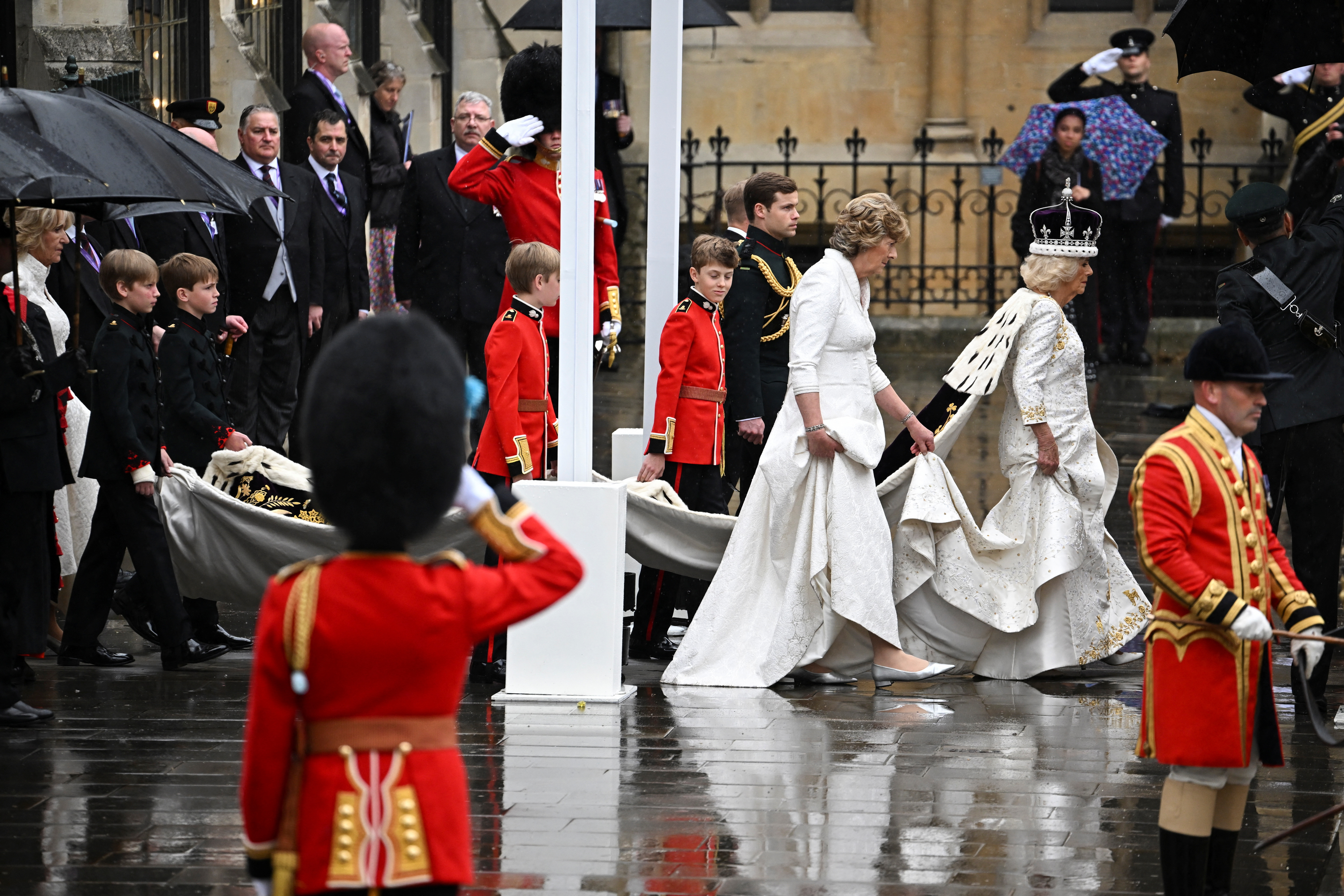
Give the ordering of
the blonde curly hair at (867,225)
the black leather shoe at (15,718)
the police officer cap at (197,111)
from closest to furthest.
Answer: the black leather shoe at (15,718), the blonde curly hair at (867,225), the police officer cap at (197,111)

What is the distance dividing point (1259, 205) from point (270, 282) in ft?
17.9

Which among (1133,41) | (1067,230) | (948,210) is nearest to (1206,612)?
(1067,230)

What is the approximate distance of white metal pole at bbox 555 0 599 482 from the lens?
6.78m

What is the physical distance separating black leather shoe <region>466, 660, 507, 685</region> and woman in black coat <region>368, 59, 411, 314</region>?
6232mm

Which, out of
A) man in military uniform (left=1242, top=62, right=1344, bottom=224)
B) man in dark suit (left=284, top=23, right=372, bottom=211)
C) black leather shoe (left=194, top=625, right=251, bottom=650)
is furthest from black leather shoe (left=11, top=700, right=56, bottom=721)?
man in dark suit (left=284, top=23, right=372, bottom=211)

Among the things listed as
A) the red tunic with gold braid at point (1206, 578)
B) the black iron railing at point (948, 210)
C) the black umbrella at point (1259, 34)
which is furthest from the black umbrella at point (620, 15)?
the red tunic with gold braid at point (1206, 578)

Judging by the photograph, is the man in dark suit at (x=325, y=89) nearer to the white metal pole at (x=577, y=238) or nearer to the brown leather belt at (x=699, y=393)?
the brown leather belt at (x=699, y=393)

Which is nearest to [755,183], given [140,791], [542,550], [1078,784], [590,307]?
[590,307]

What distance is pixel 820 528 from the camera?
287 inches

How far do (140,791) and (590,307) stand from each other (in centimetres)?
231

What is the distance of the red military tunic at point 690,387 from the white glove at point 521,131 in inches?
37.9

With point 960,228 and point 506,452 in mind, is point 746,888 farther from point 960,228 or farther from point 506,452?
point 960,228

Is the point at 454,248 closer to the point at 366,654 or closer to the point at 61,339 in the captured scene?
the point at 61,339

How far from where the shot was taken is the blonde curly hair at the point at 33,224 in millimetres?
7438
